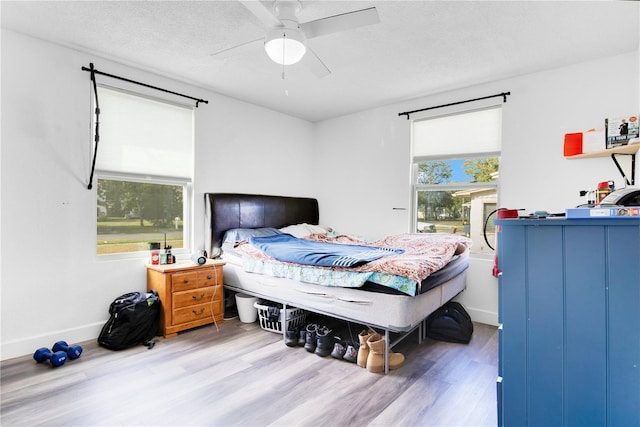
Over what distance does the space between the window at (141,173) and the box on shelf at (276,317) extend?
50.0 inches

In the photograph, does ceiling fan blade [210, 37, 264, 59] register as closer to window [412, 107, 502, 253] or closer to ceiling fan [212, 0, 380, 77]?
ceiling fan [212, 0, 380, 77]

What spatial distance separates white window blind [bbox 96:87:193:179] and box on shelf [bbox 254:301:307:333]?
70.6 inches

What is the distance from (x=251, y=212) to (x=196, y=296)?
51.9 inches

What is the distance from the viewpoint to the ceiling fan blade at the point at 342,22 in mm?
1902

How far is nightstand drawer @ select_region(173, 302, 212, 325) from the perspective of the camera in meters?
3.09

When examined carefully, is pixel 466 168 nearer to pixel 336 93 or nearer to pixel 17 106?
pixel 336 93

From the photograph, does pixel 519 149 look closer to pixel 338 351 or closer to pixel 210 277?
pixel 338 351

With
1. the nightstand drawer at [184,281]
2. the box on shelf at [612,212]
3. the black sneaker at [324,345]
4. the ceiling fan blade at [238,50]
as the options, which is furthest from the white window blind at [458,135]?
the nightstand drawer at [184,281]

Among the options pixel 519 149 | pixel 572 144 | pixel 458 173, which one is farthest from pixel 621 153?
pixel 458 173

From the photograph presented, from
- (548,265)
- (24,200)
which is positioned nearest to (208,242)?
(24,200)

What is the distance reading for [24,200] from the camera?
2670mm

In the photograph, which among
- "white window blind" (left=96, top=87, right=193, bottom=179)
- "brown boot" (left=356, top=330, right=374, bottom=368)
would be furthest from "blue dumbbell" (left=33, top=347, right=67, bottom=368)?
"brown boot" (left=356, top=330, right=374, bottom=368)

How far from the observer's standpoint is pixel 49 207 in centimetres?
279

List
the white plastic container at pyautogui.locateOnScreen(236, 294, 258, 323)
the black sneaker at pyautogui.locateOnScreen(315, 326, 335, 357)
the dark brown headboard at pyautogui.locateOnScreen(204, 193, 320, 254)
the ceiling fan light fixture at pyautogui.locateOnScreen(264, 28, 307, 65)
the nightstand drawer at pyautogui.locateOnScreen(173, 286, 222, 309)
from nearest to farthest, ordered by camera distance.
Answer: the ceiling fan light fixture at pyautogui.locateOnScreen(264, 28, 307, 65) < the black sneaker at pyautogui.locateOnScreen(315, 326, 335, 357) < the nightstand drawer at pyautogui.locateOnScreen(173, 286, 222, 309) < the white plastic container at pyautogui.locateOnScreen(236, 294, 258, 323) < the dark brown headboard at pyautogui.locateOnScreen(204, 193, 320, 254)
